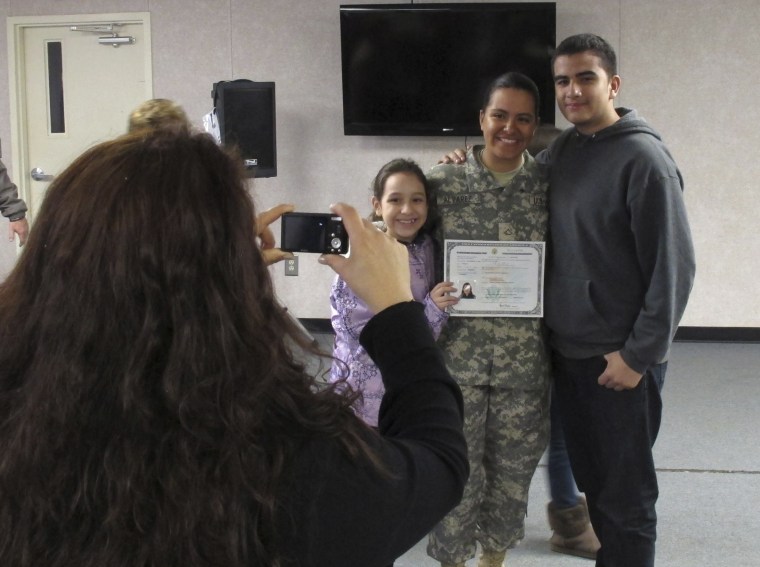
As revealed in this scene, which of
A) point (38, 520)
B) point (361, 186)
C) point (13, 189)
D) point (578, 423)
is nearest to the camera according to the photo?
point (38, 520)

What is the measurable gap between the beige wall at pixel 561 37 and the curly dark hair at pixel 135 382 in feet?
16.7

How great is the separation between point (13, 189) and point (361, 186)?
229 cm

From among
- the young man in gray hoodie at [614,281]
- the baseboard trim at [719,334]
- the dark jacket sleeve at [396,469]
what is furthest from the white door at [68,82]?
the dark jacket sleeve at [396,469]

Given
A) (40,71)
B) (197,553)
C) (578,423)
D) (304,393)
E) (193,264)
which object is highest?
(40,71)

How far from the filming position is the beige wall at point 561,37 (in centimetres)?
571

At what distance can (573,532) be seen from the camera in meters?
2.88

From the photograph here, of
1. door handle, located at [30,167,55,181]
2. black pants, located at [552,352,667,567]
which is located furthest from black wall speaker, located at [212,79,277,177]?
black pants, located at [552,352,667,567]

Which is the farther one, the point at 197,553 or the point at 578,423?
the point at 578,423

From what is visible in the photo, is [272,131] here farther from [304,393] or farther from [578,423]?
[304,393]

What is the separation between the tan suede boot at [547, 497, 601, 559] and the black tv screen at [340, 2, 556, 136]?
10.9 feet

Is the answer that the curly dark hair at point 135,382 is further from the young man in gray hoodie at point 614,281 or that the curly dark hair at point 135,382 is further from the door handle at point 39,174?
the door handle at point 39,174

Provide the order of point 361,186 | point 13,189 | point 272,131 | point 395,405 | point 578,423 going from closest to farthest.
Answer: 1. point 395,405
2. point 578,423
3. point 13,189
4. point 272,131
5. point 361,186

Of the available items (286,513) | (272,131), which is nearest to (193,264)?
(286,513)

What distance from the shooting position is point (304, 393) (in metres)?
0.87
